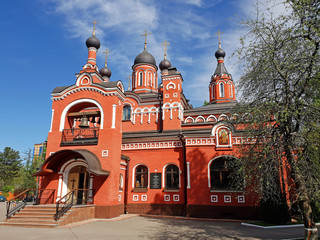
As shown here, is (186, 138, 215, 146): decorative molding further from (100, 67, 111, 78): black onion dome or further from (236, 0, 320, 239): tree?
(100, 67, 111, 78): black onion dome

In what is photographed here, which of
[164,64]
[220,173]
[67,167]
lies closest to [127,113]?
[164,64]

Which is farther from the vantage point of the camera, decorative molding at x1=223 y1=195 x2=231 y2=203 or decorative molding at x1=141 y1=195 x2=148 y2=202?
decorative molding at x1=141 y1=195 x2=148 y2=202

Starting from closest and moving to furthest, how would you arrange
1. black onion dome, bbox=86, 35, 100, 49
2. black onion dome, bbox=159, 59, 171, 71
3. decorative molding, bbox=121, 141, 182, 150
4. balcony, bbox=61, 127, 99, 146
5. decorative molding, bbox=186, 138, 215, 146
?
balcony, bbox=61, 127, 99, 146 → decorative molding, bbox=186, 138, 215, 146 → decorative molding, bbox=121, 141, 182, 150 → black onion dome, bbox=159, 59, 171, 71 → black onion dome, bbox=86, 35, 100, 49

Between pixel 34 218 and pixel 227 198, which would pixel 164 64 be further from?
pixel 34 218

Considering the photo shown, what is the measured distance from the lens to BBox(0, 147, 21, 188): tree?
41.8 meters

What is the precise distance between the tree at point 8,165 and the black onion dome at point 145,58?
3357cm

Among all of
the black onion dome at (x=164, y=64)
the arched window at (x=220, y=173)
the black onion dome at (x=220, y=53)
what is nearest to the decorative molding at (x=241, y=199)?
the arched window at (x=220, y=173)

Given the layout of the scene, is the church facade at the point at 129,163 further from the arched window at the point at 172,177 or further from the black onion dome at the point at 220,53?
the black onion dome at the point at 220,53

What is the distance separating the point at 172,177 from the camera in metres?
13.6

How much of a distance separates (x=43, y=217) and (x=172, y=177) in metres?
6.80

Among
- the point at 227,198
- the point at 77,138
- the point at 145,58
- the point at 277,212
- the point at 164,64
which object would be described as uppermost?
the point at 145,58

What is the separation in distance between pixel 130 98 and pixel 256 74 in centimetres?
1272

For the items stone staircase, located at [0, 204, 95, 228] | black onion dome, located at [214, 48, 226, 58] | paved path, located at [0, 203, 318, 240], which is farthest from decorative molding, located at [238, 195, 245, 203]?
black onion dome, located at [214, 48, 226, 58]

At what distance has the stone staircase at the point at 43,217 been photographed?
9055 mm
